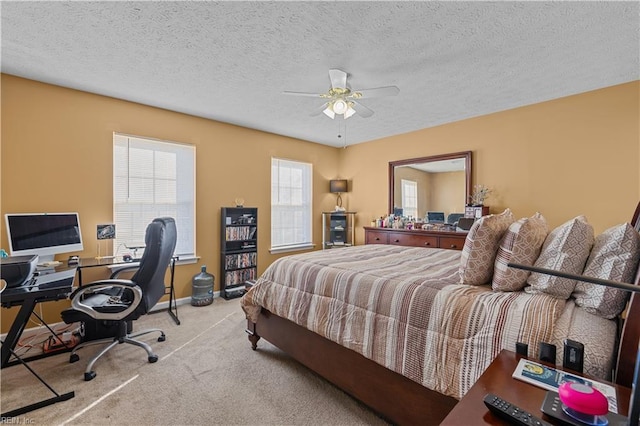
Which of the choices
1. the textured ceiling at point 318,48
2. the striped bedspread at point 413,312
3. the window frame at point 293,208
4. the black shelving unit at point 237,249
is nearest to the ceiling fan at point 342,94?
the textured ceiling at point 318,48

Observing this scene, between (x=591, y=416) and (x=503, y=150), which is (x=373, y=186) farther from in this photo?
(x=591, y=416)

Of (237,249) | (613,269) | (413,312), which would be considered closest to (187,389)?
(413,312)

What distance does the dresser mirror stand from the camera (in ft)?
13.9

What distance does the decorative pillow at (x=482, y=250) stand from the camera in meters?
1.65

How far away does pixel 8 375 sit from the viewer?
87.3 inches

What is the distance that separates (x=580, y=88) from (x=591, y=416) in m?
3.70

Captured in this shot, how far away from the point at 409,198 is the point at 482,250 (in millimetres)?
3331

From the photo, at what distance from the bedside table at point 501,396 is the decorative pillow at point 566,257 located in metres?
0.60

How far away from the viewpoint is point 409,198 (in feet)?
16.1

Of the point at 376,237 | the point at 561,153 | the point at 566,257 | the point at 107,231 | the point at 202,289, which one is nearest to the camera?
the point at 566,257

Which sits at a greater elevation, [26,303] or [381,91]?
[381,91]

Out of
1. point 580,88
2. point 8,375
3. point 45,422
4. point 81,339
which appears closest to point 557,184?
point 580,88

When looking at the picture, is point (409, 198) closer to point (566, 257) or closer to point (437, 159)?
point (437, 159)

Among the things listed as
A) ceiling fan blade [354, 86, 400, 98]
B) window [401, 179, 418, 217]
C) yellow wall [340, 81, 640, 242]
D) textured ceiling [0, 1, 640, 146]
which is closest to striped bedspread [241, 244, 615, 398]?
ceiling fan blade [354, 86, 400, 98]
